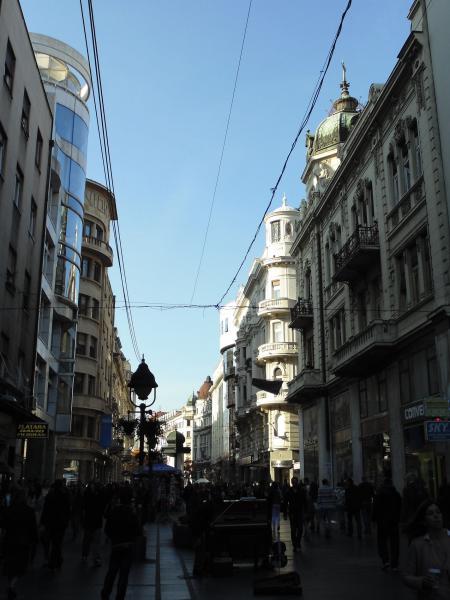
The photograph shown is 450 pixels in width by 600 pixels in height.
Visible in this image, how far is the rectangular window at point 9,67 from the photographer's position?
23.4 metres

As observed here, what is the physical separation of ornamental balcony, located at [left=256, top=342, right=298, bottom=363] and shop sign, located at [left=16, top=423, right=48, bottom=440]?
30255 mm

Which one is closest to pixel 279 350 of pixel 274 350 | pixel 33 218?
→ pixel 274 350

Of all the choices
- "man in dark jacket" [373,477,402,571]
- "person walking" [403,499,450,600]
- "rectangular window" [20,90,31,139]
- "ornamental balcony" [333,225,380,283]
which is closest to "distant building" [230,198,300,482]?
"ornamental balcony" [333,225,380,283]

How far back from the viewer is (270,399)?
53.2m

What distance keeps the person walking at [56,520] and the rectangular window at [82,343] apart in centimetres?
3916

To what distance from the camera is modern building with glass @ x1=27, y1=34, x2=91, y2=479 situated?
116 feet

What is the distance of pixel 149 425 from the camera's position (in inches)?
769

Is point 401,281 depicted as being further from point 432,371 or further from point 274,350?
point 274,350

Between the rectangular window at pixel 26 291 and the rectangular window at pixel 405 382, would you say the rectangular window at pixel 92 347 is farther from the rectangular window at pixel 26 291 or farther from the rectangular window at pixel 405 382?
the rectangular window at pixel 405 382

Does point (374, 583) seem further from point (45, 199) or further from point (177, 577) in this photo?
point (45, 199)

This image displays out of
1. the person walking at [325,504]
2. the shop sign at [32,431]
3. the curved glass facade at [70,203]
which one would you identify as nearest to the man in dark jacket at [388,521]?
the person walking at [325,504]

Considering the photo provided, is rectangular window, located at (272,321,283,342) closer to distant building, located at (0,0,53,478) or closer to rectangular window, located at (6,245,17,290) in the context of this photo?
distant building, located at (0,0,53,478)

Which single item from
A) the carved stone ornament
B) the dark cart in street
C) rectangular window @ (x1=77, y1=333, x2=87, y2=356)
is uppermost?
the carved stone ornament

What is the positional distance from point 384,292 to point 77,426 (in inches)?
1237
